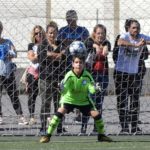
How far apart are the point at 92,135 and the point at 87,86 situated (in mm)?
1178

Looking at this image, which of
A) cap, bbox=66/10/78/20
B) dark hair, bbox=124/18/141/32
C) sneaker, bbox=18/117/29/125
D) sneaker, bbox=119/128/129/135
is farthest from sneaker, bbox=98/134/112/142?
cap, bbox=66/10/78/20

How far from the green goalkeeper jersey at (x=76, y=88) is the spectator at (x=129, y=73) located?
113 centimetres

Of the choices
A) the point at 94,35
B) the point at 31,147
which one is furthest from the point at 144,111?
the point at 31,147

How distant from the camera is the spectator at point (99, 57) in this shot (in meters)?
11.8

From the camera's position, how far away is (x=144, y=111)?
12.1 meters

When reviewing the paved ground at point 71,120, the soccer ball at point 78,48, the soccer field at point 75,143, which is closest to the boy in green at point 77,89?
the soccer ball at point 78,48

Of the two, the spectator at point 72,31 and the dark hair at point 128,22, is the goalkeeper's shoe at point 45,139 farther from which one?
the dark hair at point 128,22

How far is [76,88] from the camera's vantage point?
10859 mm

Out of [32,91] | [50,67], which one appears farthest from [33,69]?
[50,67]

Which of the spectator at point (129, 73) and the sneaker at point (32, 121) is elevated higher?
the spectator at point (129, 73)

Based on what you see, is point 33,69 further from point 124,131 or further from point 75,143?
point 75,143

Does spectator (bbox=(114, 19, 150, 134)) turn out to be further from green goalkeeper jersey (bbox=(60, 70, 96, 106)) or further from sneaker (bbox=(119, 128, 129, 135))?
green goalkeeper jersey (bbox=(60, 70, 96, 106))

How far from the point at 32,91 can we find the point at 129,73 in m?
1.66

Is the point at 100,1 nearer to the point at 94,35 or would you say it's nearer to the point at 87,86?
the point at 94,35
